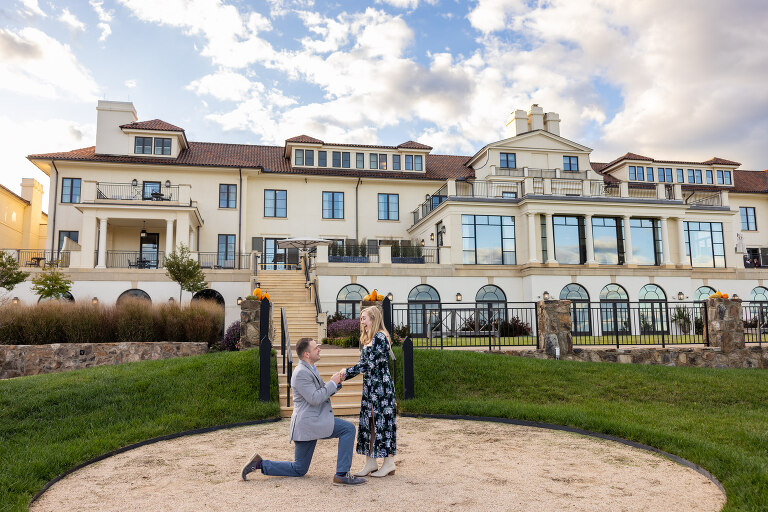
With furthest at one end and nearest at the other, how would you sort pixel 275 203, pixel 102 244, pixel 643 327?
1. pixel 275 203
2. pixel 102 244
3. pixel 643 327

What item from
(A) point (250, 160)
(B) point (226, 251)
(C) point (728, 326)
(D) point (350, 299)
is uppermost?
(A) point (250, 160)

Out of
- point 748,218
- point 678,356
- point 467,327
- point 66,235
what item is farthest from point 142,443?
point 748,218

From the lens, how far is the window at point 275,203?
3416 cm

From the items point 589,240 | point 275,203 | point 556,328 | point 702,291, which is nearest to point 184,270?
point 275,203

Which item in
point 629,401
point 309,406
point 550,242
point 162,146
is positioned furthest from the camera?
point 162,146

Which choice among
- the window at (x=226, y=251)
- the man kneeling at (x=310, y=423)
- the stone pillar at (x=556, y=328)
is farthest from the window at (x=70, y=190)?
the man kneeling at (x=310, y=423)

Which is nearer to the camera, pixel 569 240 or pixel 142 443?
pixel 142 443

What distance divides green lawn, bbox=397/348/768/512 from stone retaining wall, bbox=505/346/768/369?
2001 millimetres

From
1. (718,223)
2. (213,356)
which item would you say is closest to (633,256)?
(718,223)

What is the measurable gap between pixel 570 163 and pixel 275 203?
19074 millimetres

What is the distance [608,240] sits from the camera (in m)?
31.1

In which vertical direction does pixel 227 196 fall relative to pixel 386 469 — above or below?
above

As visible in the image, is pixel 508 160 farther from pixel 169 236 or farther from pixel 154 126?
pixel 154 126

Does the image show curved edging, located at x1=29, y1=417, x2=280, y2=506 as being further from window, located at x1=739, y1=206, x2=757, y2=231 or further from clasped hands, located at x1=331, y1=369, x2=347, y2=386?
window, located at x1=739, y1=206, x2=757, y2=231
